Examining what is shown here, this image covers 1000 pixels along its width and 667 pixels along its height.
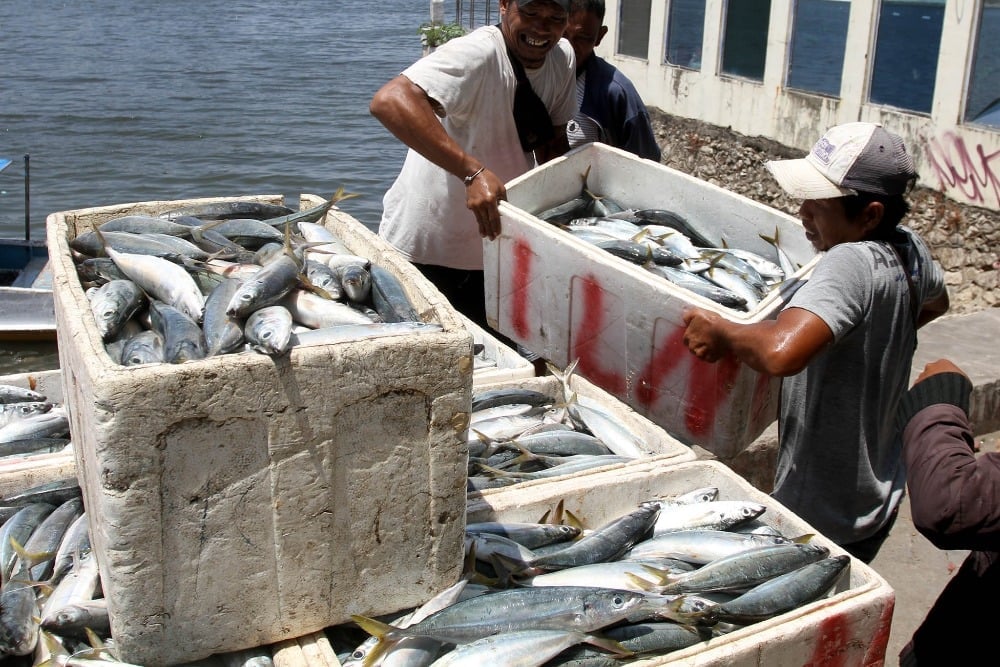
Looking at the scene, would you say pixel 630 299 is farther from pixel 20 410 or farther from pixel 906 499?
pixel 906 499

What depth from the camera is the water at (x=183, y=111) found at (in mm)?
17312

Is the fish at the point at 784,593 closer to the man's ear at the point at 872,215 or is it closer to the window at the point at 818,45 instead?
the man's ear at the point at 872,215

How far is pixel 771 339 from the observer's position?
2.48m

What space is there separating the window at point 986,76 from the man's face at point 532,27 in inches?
255

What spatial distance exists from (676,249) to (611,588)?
5.26ft

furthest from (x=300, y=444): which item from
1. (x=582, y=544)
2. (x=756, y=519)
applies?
(x=756, y=519)

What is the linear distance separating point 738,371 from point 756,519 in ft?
1.41

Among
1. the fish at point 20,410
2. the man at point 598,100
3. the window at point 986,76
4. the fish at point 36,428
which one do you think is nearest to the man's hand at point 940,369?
the man at point 598,100

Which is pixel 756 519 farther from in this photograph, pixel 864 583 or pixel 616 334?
pixel 616 334

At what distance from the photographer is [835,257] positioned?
100 inches

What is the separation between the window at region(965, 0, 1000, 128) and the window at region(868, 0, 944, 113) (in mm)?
403

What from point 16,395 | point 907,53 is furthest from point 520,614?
point 907,53

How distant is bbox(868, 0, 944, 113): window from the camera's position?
916 cm

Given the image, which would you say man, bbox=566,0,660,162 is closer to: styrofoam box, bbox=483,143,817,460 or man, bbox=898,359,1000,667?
styrofoam box, bbox=483,143,817,460
